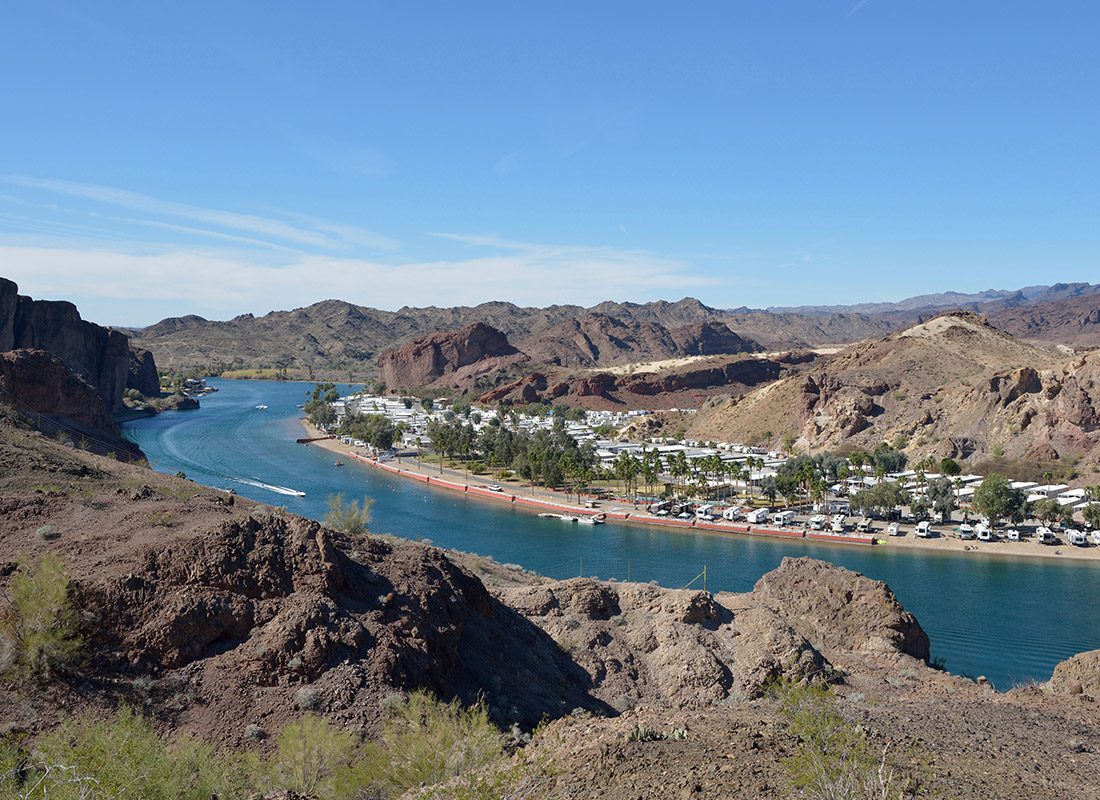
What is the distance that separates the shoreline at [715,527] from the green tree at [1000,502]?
111 inches

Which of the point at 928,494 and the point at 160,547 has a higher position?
the point at 160,547

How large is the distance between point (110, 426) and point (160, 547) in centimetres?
4720

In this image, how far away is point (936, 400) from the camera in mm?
96438

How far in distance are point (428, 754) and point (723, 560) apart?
1833 inches

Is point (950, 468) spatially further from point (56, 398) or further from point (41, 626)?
point (41, 626)

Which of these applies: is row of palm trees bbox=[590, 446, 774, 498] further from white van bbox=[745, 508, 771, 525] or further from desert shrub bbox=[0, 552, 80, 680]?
desert shrub bbox=[0, 552, 80, 680]

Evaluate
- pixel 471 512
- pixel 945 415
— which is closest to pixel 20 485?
pixel 471 512

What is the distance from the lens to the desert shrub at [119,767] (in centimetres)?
1000

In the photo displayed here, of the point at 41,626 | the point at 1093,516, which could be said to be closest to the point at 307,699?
the point at 41,626

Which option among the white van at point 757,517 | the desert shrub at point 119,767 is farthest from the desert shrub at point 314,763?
the white van at point 757,517

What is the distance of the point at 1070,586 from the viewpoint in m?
50.5

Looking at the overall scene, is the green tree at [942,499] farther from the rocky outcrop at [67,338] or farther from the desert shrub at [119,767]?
the rocky outcrop at [67,338]

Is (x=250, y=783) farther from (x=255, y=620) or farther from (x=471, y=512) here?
→ (x=471, y=512)

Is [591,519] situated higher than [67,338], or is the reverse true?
[67,338]
